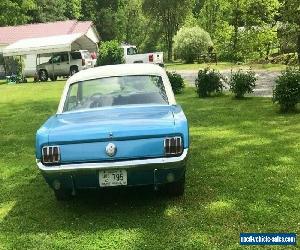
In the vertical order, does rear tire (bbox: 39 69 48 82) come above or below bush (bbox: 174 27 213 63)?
below

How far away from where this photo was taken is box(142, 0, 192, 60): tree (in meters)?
58.2

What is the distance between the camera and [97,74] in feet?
21.4

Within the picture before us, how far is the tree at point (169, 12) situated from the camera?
58156 mm

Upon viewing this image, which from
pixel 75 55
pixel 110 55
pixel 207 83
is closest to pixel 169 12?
pixel 110 55

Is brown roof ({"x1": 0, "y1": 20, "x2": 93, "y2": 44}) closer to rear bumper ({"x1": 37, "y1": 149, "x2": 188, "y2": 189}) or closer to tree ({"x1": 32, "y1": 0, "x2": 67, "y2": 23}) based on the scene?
tree ({"x1": 32, "y1": 0, "x2": 67, "y2": 23})

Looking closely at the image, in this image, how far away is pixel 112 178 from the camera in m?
5.03

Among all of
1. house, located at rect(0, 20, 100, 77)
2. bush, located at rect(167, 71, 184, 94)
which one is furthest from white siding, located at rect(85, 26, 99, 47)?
bush, located at rect(167, 71, 184, 94)

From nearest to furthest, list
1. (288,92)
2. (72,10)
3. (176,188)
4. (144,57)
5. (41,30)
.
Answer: (176,188) < (288,92) < (144,57) < (41,30) < (72,10)

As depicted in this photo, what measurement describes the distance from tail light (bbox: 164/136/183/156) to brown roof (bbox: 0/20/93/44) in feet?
135

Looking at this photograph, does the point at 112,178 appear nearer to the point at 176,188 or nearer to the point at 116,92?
the point at 176,188

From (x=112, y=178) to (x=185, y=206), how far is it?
3.34 feet

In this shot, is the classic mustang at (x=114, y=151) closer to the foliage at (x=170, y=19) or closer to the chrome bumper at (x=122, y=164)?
the chrome bumper at (x=122, y=164)

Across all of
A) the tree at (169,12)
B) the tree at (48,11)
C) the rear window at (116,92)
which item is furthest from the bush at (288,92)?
the tree at (48,11)

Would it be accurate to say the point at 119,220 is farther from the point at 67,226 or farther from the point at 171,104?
the point at 171,104
